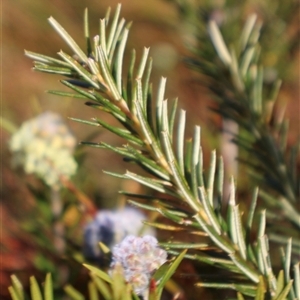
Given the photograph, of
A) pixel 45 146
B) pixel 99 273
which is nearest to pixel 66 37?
pixel 99 273

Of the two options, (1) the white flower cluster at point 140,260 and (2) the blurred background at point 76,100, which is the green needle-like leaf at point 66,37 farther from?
(2) the blurred background at point 76,100

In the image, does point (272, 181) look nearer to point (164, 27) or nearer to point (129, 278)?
point (129, 278)

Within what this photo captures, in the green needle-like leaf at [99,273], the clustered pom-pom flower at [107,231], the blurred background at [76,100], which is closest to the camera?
the green needle-like leaf at [99,273]

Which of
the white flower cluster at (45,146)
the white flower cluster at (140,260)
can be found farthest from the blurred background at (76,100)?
the white flower cluster at (140,260)

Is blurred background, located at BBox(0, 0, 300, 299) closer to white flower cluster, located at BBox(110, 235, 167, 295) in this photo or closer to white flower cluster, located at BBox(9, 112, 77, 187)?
white flower cluster, located at BBox(9, 112, 77, 187)

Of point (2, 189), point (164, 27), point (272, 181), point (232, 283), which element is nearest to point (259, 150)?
point (272, 181)
